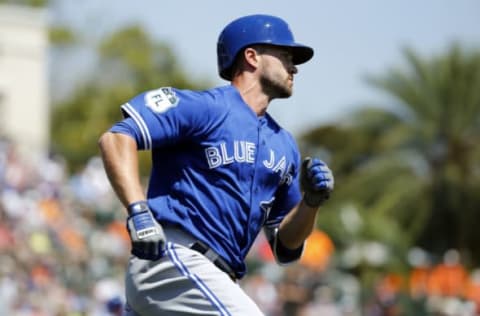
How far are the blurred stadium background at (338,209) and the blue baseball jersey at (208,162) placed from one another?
320cm

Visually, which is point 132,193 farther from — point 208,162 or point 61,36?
point 61,36

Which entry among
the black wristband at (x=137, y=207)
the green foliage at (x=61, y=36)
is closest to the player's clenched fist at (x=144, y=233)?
the black wristband at (x=137, y=207)

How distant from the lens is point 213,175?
5.56 m

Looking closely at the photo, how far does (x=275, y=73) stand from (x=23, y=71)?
3091 cm

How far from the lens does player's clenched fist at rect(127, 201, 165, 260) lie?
5047mm

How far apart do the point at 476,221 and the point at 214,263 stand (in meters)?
25.5

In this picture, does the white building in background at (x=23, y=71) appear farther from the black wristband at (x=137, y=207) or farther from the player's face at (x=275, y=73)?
the black wristband at (x=137, y=207)

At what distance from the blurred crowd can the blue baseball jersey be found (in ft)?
24.1

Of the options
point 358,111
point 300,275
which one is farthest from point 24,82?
point 300,275

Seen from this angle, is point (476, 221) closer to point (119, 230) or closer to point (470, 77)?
point (470, 77)

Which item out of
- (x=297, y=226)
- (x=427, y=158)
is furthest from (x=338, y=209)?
(x=297, y=226)

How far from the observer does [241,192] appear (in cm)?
559

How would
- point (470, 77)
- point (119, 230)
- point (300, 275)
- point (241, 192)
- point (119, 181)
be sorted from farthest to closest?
1. point (470, 77)
2. point (119, 230)
3. point (300, 275)
4. point (241, 192)
5. point (119, 181)

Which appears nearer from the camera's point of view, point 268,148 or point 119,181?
point 119,181
